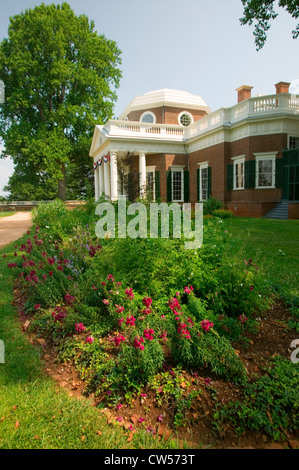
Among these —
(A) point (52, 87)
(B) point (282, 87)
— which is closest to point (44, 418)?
(B) point (282, 87)

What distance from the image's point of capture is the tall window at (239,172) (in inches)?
601

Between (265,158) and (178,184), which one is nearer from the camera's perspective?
(265,158)

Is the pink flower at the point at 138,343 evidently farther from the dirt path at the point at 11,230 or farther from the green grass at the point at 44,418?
the dirt path at the point at 11,230

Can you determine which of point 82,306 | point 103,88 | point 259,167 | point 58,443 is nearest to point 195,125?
point 259,167

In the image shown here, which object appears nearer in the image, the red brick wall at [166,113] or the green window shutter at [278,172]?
the green window shutter at [278,172]

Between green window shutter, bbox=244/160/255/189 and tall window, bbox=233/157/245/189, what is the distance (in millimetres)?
370

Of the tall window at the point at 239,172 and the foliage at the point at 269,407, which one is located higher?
the tall window at the point at 239,172

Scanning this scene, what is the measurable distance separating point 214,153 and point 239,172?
2.39 m

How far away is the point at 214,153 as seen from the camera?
17.1 m

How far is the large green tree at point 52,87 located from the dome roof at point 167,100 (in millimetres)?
5153

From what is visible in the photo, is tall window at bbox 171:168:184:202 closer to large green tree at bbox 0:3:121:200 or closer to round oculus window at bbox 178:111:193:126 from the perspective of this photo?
round oculus window at bbox 178:111:193:126

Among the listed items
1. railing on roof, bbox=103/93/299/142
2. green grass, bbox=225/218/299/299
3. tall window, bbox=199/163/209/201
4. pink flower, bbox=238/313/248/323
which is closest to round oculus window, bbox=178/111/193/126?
railing on roof, bbox=103/93/299/142

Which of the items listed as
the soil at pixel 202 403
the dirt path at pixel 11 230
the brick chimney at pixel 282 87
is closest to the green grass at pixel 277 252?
the soil at pixel 202 403

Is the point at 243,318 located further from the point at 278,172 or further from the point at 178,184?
the point at 178,184
